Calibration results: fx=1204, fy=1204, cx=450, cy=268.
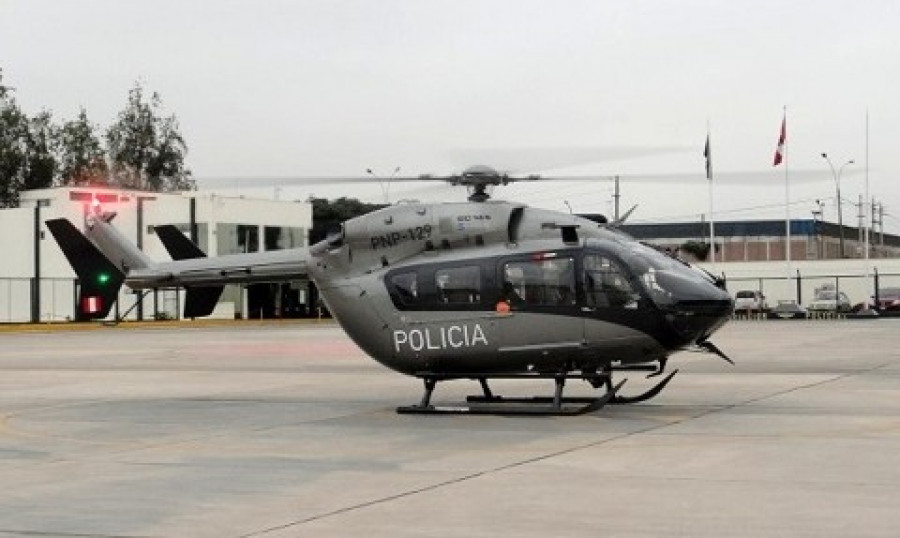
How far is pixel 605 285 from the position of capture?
15.4m

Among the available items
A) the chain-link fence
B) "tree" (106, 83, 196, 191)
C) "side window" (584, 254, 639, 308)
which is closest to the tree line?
"tree" (106, 83, 196, 191)

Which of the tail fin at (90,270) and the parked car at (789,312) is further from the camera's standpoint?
the parked car at (789,312)

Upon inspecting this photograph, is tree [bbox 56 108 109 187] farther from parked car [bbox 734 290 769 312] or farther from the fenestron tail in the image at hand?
the fenestron tail

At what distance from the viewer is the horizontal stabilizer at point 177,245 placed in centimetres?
1930

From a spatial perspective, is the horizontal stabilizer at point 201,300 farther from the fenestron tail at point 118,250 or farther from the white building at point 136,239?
the white building at point 136,239

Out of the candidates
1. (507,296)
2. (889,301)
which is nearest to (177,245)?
(507,296)

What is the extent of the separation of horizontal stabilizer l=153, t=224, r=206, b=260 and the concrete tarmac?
2.35 meters

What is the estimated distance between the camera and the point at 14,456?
12398 mm

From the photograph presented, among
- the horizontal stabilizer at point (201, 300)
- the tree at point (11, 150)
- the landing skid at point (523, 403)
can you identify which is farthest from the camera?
the tree at point (11, 150)

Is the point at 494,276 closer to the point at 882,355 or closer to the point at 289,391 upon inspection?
the point at 289,391

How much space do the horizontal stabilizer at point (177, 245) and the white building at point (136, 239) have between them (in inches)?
1586

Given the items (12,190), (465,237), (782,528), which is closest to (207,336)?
(465,237)

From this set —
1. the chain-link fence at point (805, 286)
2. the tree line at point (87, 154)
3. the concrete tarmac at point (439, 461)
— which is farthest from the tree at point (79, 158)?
the concrete tarmac at point (439, 461)

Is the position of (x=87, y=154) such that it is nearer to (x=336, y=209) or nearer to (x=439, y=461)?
(x=336, y=209)
